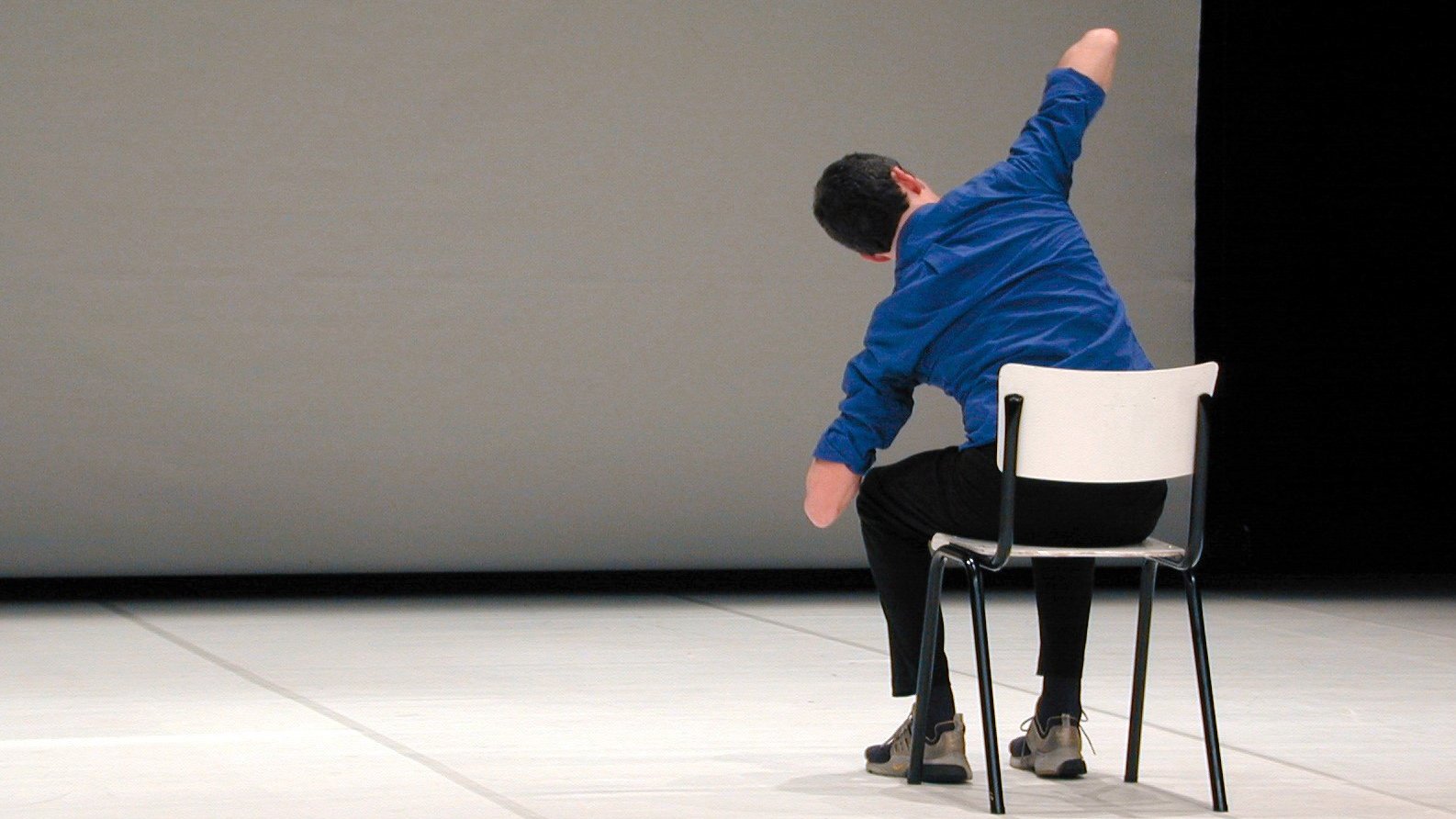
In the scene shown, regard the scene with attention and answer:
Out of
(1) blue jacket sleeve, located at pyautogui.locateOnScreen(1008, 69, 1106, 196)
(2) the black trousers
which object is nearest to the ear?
(1) blue jacket sleeve, located at pyautogui.locateOnScreen(1008, 69, 1106, 196)

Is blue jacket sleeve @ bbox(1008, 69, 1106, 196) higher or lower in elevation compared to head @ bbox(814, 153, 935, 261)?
higher

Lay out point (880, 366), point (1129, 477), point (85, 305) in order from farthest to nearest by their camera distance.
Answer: point (85, 305), point (880, 366), point (1129, 477)

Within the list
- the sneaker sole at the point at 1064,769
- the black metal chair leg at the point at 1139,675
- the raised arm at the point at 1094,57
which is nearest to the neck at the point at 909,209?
the raised arm at the point at 1094,57

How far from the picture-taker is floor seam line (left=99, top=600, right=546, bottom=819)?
267cm

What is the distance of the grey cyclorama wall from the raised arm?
2459mm

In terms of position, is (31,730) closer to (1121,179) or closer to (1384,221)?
(1121,179)

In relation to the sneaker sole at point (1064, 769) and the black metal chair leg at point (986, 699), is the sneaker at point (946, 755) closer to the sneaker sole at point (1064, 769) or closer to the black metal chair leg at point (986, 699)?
the sneaker sole at point (1064, 769)

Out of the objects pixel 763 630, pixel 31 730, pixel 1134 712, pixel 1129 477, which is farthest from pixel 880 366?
pixel 763 630

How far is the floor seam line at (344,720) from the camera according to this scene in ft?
8.75

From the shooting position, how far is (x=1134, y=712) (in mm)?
2816

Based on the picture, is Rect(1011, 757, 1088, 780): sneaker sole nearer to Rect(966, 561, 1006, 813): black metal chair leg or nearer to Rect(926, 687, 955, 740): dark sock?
Rect(926, 687, 955, 740): dark sock

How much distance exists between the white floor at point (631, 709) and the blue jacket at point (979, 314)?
0.54m

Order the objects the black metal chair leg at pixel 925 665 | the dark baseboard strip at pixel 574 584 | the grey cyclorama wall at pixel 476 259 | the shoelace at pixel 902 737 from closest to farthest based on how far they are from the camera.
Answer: the black metal chair leg at pixel 925 665, the shoelace at pixel 902 737, the grey cyclorama wall at pixel 476 259, the dark baseboard strip at pixel 574 584

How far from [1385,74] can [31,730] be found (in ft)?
14.4
